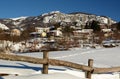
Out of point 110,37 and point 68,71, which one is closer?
point 68,71

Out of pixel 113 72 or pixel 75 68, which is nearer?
pixel 75 68

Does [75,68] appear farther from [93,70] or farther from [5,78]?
[5,78]

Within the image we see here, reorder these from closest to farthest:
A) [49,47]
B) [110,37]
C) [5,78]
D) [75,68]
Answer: [5,78] → [75,68] → [49,47] → [110,37]

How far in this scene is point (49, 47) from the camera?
27.8 meters

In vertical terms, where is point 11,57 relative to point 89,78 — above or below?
above

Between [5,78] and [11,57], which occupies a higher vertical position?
[11,57]

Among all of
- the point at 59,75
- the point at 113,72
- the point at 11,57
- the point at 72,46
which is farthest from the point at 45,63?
the point at 72,46

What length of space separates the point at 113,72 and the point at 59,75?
121 inches

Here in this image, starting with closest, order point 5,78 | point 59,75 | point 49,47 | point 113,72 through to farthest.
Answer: point 5,78 < point 59,75 < point 113,72 < point 49,47

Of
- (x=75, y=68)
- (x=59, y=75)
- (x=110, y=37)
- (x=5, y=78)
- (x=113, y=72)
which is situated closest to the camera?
(x=5, y=78)

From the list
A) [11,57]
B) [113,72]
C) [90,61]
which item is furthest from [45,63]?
[113,72]

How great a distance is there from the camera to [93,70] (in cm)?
1180

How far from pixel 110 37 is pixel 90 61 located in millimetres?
22690

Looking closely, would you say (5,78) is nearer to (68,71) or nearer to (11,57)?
(11,57)
